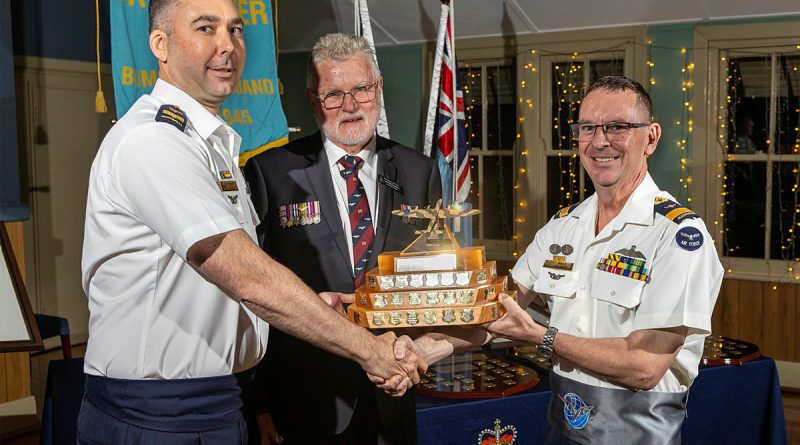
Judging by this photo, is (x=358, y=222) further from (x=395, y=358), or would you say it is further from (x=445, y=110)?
(x=445, y=110)

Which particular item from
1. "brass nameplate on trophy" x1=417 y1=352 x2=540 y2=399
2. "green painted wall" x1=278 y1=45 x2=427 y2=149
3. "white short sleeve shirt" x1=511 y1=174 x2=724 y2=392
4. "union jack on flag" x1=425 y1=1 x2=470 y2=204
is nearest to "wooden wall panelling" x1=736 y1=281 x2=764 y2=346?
"union jack on flag" x1=425 y1=1 x2=470 y2=204

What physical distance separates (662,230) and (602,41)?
4.28 meters

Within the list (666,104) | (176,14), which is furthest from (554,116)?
(176,14)

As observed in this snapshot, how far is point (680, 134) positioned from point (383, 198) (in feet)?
12.9

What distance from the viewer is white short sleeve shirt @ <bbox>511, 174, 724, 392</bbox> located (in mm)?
1757

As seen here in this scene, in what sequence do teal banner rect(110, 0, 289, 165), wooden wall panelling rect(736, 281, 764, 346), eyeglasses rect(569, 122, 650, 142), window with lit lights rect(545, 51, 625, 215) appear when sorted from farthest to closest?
window with lit lights rect(545, 51, 625, 215) → wooden wall panelling rect(736, 281, 764, 346) → teal banner rect(110, 0, 289, 165) → eyeglasses rect(569, 122, 650, 142)

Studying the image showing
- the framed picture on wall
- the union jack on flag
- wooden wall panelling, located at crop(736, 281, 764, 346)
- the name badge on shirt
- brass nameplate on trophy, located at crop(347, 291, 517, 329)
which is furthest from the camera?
wooden wall panelling, located at crop(736, 281, 764, 346)

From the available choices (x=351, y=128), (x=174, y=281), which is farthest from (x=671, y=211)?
(x=174, y=281)

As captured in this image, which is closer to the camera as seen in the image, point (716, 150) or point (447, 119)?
point (447, 119)

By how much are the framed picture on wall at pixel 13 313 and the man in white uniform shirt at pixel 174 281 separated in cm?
163

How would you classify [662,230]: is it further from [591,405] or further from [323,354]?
[323,354]

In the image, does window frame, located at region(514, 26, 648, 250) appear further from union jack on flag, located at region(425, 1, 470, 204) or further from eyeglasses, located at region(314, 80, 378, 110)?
eyeglasses, located at region(314, 80, 378, 110)

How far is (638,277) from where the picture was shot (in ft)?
5.90

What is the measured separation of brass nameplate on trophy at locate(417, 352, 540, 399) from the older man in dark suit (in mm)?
367
